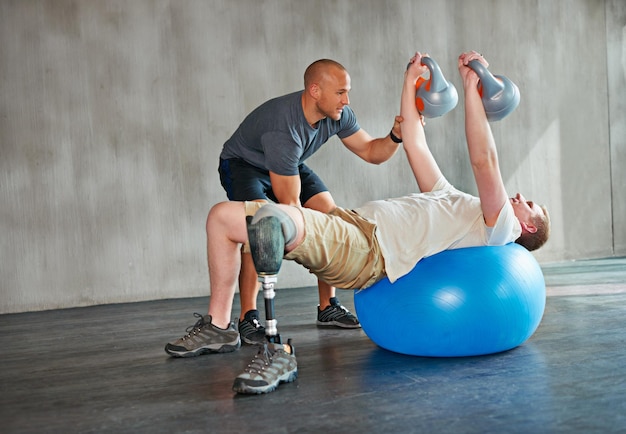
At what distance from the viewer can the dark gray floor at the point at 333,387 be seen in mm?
1763

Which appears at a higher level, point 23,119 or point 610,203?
point 23,119

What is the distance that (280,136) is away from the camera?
2916 mm

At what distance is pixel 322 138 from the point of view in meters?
3.15

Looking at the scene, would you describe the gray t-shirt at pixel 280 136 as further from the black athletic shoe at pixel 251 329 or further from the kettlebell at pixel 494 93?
the kettlebell at pixel 494 93

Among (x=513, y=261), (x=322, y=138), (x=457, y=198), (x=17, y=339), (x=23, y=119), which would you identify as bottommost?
(x=17, y=339)

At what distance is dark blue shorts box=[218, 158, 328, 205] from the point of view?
3.07m

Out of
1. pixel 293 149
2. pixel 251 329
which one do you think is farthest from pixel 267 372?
pixel 293 149

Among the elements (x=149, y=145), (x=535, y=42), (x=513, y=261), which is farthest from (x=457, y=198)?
(x=535, y=42)

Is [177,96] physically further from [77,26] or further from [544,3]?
[544,3]

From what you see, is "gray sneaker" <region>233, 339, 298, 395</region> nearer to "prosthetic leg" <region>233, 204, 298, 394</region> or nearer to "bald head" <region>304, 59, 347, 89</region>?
"prosthetic leg" <region>233, 204, 298, 394</region>

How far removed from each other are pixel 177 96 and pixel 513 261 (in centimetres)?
314

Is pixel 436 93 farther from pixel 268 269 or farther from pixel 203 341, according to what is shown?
pixel 203 341

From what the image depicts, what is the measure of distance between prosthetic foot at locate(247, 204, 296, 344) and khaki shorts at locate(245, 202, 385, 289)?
15 cm

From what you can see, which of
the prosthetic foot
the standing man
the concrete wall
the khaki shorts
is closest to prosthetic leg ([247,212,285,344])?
the prosthetic foot
